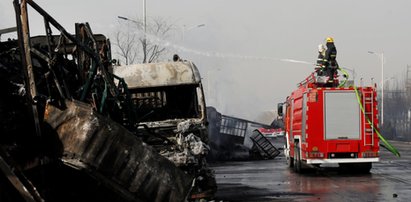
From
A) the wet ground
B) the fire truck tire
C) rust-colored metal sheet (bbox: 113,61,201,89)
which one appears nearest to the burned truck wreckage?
rust-colored metal sheet (bbox: 113,61,201,89)

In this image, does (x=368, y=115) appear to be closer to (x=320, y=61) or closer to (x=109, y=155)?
(x=320, y=61)

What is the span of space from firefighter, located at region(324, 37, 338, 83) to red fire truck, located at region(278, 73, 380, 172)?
92 centimetres

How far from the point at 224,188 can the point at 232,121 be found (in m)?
13.8

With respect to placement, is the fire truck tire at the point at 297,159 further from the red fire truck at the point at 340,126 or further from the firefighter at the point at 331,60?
the firefighter at the point at 331,60

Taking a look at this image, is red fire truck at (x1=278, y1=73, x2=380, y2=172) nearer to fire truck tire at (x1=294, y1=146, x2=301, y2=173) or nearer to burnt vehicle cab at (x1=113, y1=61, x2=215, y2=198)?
fire truck tire at (x1=294, y1=146, x2=301, y2=173)

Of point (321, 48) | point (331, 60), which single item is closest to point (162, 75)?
point (331, 60)

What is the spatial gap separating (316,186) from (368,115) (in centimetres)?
394

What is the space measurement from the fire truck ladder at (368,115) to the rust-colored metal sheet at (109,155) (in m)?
12.4

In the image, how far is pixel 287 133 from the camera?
22.5 m

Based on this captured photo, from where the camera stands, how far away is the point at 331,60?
19.4 metres

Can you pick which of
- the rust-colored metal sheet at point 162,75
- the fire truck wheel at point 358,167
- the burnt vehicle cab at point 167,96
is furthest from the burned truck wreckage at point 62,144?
the fire truck wheel at point 358,167

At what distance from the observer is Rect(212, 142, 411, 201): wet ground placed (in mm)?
12805

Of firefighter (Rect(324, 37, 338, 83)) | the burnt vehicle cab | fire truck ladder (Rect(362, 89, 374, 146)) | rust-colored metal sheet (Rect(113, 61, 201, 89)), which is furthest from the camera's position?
firefighter (Rect(324, 37, 338, 83))

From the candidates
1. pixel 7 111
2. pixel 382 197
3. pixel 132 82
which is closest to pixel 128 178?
pixel 7 111
